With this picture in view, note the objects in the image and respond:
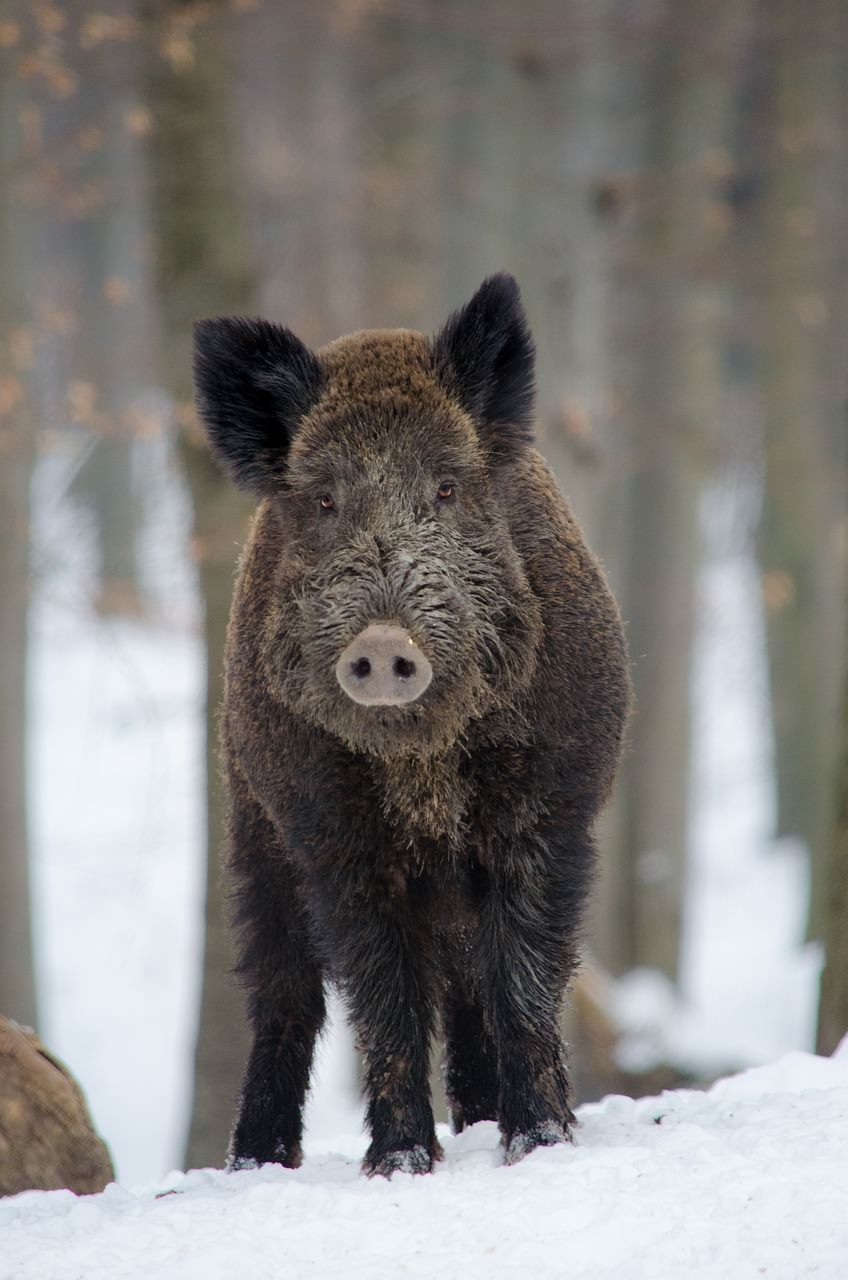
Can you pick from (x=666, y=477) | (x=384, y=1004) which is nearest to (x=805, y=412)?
(x=666, y=477)

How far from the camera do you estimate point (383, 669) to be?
397cm

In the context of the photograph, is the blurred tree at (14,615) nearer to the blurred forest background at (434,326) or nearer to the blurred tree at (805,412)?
the blurred forest background at (434,326)

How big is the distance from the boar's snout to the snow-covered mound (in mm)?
1285

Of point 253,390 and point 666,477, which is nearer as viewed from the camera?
point 253,390

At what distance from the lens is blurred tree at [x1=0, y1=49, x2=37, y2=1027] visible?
10344mm

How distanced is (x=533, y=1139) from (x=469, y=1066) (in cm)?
104

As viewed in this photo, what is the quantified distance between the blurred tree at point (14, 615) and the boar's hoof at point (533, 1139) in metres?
6.87

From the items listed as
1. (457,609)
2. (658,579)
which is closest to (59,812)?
(658,579)

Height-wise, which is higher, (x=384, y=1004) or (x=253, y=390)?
(x=253, y=390)

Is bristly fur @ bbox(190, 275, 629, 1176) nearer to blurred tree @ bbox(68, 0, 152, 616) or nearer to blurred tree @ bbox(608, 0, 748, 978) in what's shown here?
blurred tree @ bbox(68, 0, 152, 616)

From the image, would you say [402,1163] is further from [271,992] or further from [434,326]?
[434,326]

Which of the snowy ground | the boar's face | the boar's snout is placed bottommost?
the snowy ground

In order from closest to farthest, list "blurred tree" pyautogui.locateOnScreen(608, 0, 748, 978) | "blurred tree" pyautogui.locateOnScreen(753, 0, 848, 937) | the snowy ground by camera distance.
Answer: the snowy ground → "blurred tree" pyautogui.locateOnScreen(608, 0, 748, 978) → "blurred tree" pyautogui.locateOnScreen(753, 0, 848, 937)

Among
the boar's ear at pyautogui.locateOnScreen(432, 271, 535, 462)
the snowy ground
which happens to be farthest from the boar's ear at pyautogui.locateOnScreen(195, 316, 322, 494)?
the snowy ground
